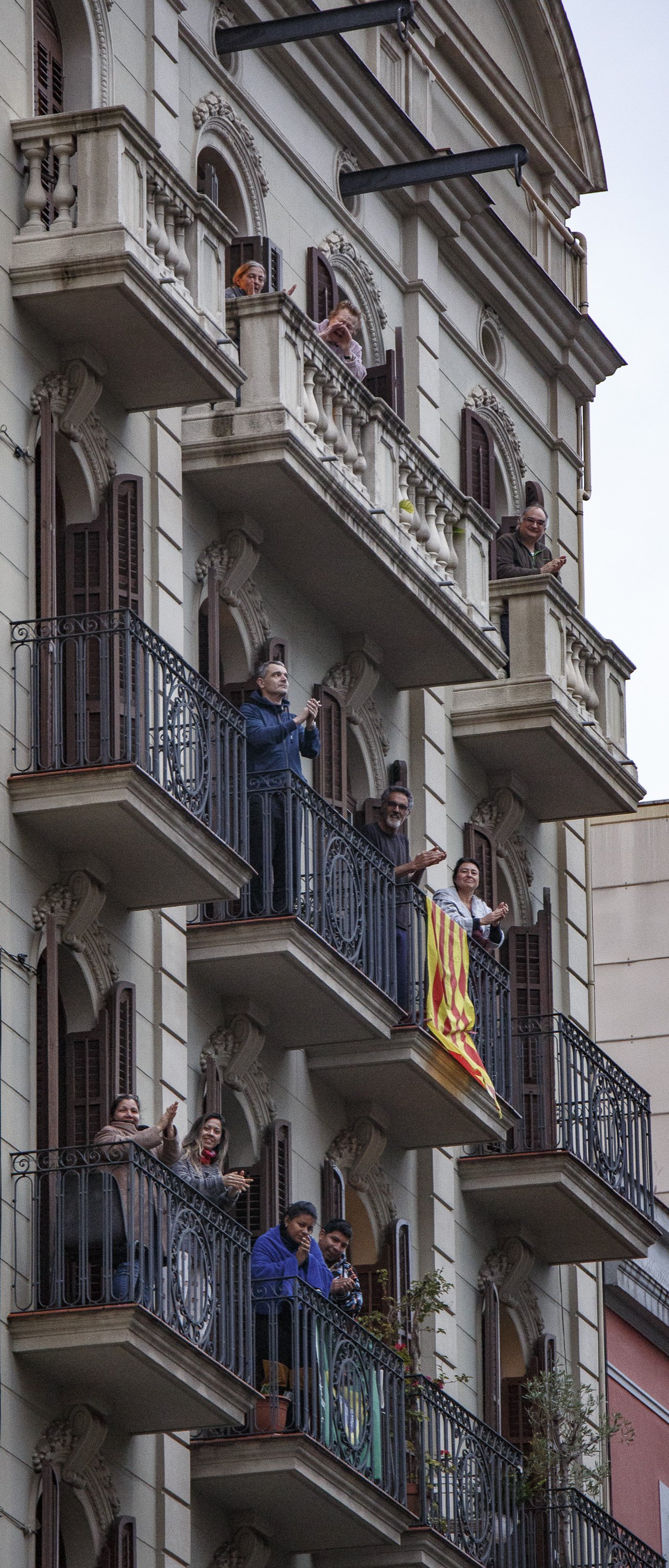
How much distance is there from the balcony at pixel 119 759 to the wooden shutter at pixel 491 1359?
7.12 meters

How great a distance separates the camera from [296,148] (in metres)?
29.6

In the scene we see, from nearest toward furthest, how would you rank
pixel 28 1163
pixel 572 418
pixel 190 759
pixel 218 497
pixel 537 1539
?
pixel 28 1163
pixel 190 759
pixel 218 497
pixel 537 1539
pixel 572 418

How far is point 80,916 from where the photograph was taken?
23.7 metres

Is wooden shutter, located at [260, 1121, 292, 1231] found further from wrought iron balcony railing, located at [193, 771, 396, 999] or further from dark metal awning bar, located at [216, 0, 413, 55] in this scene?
dark metal awning bar, located at [216, 0, 413, 55]

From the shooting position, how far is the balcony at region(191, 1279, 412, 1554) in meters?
24.2

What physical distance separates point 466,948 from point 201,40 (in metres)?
6.59

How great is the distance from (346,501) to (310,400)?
74cm

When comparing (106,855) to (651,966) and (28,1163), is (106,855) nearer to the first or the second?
(28,1163)

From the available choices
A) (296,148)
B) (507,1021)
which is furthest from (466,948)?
(296,148)

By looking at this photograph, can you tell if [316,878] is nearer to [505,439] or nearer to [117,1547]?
[117,1547]

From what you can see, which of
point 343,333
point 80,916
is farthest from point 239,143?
point 80,916

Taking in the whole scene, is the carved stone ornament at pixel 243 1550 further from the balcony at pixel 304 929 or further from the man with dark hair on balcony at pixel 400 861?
the man with dark hair on balcony at pixel 400 861

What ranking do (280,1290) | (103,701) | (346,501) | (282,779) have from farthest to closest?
(346,501), (282,779), (280,1290), (103,701)

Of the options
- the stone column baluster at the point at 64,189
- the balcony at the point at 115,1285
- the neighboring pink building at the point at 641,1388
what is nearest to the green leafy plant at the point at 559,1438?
the neighboring pink building at the point at 641,1388
